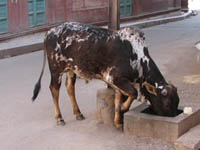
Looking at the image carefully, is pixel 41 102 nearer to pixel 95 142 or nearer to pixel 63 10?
pixel 95 142

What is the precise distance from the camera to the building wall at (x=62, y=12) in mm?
12266

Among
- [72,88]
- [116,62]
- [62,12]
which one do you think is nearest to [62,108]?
[72,88]

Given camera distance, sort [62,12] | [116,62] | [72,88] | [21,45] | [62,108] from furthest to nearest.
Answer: [62,12], [21,45], [62,108], [72,88], [116,62]

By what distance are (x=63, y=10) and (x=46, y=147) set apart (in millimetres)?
9271

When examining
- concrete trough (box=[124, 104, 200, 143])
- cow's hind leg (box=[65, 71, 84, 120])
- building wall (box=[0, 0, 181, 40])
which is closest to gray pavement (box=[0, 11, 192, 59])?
building wall (box=[0, 0, 181, 40])

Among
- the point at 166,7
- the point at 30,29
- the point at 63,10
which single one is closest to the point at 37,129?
the point at 30,29

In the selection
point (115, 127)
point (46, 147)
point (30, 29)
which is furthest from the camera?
point (30, 29)

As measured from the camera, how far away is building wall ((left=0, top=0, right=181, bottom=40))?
12266 mm

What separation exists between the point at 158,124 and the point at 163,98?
311 millimetres

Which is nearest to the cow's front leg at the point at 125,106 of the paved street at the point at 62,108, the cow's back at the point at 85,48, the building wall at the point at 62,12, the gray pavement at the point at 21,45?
the paved street at the point at 62,108

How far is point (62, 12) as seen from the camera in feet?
46.0

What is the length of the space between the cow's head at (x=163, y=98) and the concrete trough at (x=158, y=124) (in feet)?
0.34

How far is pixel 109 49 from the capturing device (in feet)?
17.9

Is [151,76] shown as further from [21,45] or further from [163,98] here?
[21,45]
